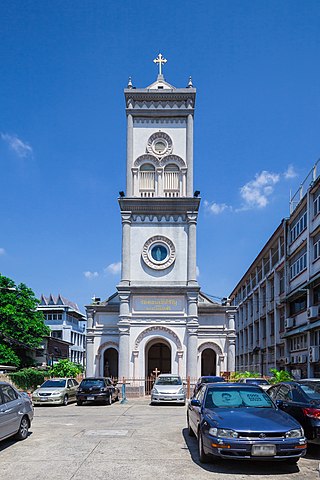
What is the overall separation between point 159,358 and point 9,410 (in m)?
28.1

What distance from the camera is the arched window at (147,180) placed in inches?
1542

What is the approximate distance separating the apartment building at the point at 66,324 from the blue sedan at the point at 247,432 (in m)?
66.1

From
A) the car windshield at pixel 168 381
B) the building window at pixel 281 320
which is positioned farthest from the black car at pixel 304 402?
the building window at pixel 281 320

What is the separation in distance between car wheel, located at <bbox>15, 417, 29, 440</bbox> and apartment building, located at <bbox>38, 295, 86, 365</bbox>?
62449mm

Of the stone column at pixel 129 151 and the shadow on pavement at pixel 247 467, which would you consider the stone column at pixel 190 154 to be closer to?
the stone column at pixel 129 151

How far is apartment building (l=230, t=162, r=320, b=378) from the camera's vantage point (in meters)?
34.4

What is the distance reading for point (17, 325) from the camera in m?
45.9

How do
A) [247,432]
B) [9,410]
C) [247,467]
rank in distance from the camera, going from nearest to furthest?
1. [247,432]
2. [247,467]
3. [9,410]

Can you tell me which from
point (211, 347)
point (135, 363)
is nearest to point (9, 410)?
point (135, 363)

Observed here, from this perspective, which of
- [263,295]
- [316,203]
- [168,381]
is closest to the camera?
[168,381]

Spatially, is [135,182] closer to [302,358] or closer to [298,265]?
[298,265]

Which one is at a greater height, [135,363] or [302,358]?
[302,358]

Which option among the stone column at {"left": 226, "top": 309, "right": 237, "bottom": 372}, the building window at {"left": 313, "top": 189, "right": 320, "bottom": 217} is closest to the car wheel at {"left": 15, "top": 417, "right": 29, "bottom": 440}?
the building window at {"left": 313, "top": 189, "right": 320, "bottom": 217}

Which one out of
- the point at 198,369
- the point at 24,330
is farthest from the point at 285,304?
the point at 24,330
